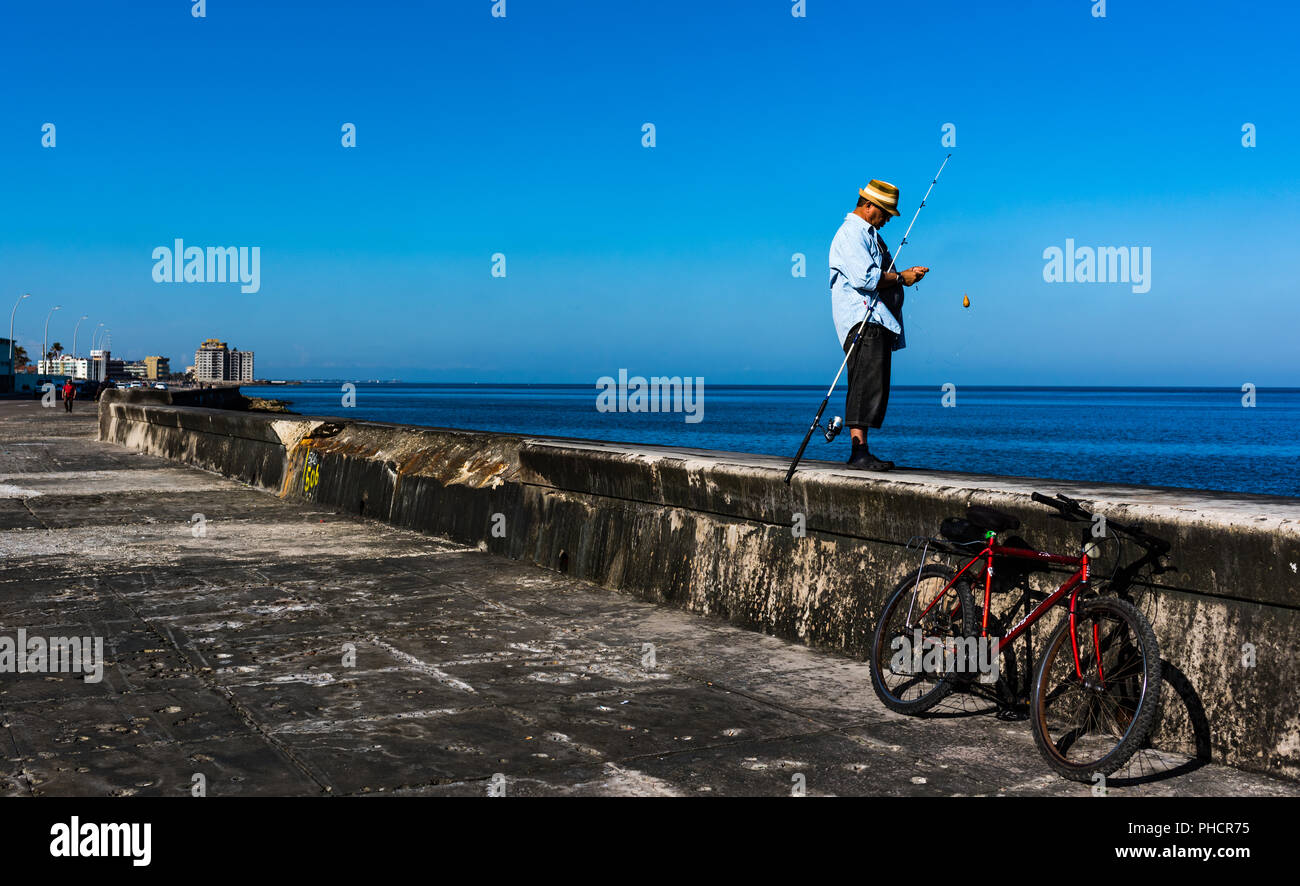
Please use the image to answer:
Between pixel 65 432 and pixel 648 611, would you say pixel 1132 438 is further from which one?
pixel 648 611

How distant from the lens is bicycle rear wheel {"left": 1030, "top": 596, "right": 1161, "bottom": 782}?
11.7ft

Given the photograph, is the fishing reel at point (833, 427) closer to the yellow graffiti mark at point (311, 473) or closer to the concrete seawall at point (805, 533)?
the concrete seawall at point (805, 533)

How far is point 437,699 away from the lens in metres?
4.45

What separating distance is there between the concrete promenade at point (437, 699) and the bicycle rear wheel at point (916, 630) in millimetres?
128

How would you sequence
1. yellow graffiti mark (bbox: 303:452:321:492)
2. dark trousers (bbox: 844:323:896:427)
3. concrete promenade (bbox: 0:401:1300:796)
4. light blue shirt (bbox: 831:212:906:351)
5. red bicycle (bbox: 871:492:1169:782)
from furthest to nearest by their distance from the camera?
yellow graffiti mark (bbox: 303:452:321:492) < dark trousers (bbox: 844:323:896:427) < light blue shirt (bbox: 831:212:906:351) < red bicycle (bbox: 871:492:1169:782) < concrete promenade (bbox: 0:401:1300:796)

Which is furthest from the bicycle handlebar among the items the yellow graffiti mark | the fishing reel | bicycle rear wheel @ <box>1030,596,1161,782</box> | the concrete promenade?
the yellow graffiti mark

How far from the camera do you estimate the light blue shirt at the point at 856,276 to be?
5906 mm

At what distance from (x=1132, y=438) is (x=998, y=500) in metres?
69.6

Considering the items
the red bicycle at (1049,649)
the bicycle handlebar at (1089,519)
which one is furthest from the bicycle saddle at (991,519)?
the bicycle handlebar at (1089,519)

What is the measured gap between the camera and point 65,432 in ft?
78.0

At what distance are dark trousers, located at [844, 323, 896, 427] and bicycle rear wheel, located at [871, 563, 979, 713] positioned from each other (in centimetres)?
147

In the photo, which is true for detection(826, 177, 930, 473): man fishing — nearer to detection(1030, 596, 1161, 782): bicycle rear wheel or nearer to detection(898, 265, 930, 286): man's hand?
detection(898, 265, 930, 286): man's hand
